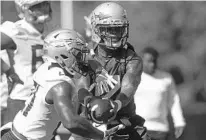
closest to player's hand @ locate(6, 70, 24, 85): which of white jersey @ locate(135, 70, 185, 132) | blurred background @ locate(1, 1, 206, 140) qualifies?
white jersey @ locate(135, 70, 185, 132)

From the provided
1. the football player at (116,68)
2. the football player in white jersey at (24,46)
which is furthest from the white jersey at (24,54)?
the football player at (116,68)

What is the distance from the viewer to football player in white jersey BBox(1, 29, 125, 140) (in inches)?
193

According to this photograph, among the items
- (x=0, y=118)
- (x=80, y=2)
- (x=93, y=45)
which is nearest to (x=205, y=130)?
(x=80, y=2)

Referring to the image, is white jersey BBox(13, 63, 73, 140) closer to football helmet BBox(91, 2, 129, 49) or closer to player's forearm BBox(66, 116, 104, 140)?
player's forearm BBox(66, 116, 104, 140)

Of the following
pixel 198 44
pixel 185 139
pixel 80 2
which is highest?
pixel 80 2

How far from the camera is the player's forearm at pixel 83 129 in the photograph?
4.86m

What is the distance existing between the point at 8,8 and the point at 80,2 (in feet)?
3.89

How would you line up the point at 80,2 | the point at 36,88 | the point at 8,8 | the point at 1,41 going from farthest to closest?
the point at 80,2 → the point at 8,8 → the point at 1,41 → the point at 36,88

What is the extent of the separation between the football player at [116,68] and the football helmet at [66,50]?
136 mm

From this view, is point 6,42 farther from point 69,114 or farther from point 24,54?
point 69,114

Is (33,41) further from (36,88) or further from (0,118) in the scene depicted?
(36,88)

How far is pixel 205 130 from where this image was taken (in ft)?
31.2

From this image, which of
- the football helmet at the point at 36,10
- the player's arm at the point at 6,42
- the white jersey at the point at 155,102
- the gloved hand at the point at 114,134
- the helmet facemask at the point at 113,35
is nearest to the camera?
the gloved hand at the point at 114,134

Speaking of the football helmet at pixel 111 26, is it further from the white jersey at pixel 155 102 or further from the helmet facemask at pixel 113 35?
the white jersey at pixel 155 102
